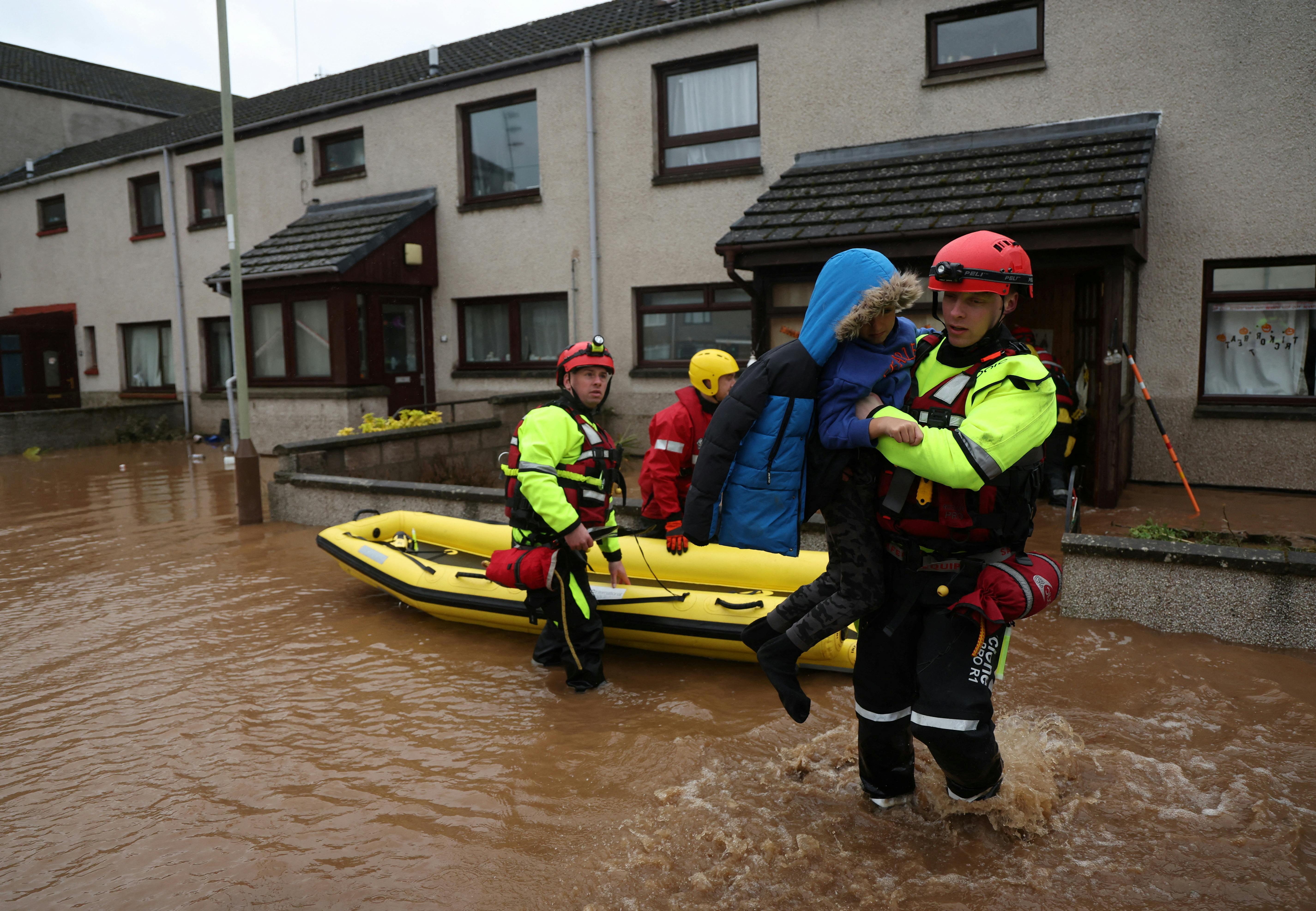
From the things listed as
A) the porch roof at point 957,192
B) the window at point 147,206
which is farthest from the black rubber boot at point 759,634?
the window at point 147,206

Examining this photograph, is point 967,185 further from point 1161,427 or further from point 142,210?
point 142,210

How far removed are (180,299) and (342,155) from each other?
207 inches

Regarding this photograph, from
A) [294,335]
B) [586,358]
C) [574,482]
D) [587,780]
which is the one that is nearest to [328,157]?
[294,335]

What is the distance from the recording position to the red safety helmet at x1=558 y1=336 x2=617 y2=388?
190 inches

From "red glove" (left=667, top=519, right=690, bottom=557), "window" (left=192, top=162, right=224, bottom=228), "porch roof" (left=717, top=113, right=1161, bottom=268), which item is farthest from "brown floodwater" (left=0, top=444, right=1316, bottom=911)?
"window" (left=192, top=162, right=224, bottom=228)

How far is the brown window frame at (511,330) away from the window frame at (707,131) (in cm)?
263

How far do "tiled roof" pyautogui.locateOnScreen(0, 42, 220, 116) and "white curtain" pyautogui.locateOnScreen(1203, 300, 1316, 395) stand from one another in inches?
1023

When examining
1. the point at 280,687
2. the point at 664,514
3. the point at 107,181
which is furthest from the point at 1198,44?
the point at 107,181

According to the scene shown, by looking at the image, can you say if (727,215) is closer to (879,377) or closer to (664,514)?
(664,514)

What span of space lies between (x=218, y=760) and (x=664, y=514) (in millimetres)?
2768

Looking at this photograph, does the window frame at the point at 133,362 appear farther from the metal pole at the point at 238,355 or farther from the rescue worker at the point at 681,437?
the rescue worker at the point at 681,437

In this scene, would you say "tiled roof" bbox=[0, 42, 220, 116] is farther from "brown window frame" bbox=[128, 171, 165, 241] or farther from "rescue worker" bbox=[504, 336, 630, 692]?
"rescue worker" bbox=[504, 336, 630, 692]

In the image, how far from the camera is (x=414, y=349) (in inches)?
599

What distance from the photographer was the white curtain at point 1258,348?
29.7 feet
